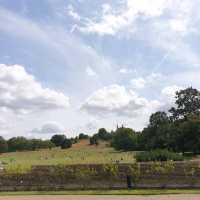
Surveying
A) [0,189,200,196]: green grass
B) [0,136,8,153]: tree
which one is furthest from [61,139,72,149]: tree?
[0,189,200,196]: green grass

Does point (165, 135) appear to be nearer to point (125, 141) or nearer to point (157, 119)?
point (157, 119)

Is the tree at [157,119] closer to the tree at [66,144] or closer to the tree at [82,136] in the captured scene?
the tree at [66,144]

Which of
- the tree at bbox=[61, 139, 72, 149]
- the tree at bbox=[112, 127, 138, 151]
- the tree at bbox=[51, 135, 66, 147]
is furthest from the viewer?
the tree at bbox=[51, 135, 66, 147]

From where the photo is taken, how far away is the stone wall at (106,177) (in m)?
24.6

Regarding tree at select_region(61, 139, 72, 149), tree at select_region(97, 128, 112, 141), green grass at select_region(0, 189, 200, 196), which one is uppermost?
tree at select_region(97, 128, 112, 141)

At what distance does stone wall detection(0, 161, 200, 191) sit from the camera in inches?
967

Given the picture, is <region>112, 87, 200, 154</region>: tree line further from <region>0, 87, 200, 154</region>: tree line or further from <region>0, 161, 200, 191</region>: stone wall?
<region>0, 161, 200, 191</region>: stone wall

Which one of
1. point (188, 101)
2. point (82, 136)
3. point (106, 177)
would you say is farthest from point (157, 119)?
point (82, 136)

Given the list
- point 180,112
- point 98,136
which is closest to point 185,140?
point 180,112

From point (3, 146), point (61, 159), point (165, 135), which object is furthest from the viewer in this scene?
point (3, 146)

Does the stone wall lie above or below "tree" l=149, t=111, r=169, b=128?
below

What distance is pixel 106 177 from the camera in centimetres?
2516
